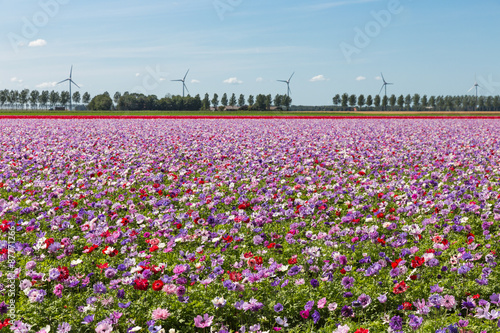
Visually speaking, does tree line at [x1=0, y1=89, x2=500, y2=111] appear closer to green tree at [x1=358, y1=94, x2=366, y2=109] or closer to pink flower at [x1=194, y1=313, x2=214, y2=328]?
green tree at [x1=358, y1=94, x2=366, y2=109]

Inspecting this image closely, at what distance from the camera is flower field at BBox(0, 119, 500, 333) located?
11.9 feet

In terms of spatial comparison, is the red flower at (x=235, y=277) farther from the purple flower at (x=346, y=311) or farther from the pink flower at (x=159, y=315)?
the purple flower at (x=346, y=311)

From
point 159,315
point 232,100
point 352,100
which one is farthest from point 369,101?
point 159,315

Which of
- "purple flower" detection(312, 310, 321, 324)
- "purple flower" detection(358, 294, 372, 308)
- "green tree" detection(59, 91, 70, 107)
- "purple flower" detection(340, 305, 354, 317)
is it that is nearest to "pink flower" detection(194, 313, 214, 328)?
"purple flower" detection(312, 310, 321, 324)

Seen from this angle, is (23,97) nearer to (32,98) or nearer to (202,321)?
(32,98)

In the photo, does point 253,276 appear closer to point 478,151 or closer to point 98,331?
point 98,331

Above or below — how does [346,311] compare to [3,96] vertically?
below

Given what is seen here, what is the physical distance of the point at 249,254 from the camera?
4.67 m

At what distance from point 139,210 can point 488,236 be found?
534 cm

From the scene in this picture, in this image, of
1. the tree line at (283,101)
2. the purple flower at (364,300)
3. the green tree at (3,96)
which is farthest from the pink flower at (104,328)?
the green tree at (3,96)

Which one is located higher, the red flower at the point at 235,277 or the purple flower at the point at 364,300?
the red flower at the point at 235,277

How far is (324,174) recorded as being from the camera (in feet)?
32.4

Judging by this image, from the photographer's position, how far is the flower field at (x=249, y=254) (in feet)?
11.9

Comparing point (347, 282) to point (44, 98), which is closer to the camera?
point (347, 282)
